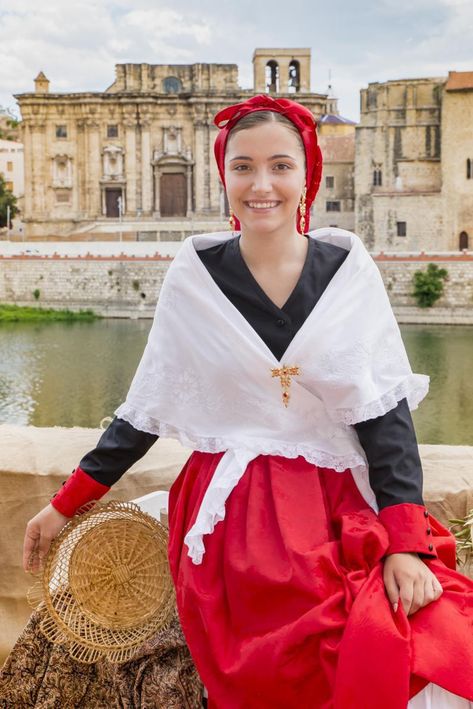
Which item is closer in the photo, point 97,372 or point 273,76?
point 97,372

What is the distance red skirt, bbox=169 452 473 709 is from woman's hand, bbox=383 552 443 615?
0.02 m

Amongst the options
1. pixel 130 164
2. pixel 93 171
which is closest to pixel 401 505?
pixel 130 164

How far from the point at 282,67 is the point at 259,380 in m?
39.8

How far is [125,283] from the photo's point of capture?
29.3 metres

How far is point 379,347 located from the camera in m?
1.83

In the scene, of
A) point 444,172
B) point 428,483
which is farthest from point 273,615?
point 444,172

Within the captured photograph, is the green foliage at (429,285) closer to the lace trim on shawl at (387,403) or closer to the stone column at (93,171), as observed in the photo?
the stone column at (93,171)

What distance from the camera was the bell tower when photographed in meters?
39.2

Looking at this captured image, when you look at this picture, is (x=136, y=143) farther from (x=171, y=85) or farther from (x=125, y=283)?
(x=125, y=283)

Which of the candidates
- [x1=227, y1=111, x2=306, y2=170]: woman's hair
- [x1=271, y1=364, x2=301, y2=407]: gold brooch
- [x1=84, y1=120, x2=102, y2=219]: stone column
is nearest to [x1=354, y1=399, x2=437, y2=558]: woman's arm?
[x1=271, y1=364, x2=301, y2=407]: gold brooch

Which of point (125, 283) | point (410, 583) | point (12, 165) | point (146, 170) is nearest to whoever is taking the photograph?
point (410, 583)

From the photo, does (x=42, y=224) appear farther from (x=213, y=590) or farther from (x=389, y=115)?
(x=213, y=590)

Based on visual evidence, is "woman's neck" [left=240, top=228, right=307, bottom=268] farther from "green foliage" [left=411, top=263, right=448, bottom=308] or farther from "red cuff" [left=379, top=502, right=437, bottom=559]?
"green foliage" [left=411, top=263, right=448, bottom=308]

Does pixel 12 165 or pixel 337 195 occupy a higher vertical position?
pixel 12 165
